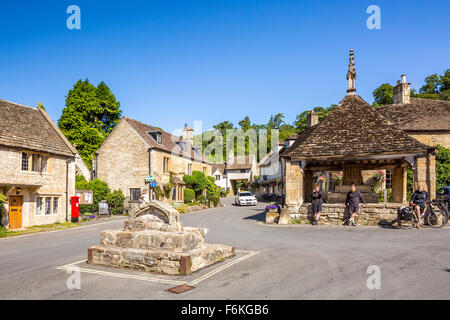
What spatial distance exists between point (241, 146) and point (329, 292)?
75.7m

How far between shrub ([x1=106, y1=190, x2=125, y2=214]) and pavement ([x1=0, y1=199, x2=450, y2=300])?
61.0 feet

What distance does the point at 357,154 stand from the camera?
51.8 ft

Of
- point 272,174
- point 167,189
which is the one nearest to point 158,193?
point 167,189

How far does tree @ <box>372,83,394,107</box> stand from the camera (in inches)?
1788

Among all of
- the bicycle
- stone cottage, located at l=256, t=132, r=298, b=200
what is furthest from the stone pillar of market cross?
stone cottage, located at l=256, t=132, r=298, b=200

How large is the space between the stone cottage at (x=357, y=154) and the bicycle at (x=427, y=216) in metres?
0.86

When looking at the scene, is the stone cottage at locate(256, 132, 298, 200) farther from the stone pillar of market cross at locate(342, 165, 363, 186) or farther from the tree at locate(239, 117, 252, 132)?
the tree at locate(239, 117, 252, 132)

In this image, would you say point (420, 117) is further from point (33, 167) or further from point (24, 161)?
point (24, 161)

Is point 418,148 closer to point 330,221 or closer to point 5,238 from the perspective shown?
point 330,221

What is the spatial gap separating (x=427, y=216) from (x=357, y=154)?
389 centimetres

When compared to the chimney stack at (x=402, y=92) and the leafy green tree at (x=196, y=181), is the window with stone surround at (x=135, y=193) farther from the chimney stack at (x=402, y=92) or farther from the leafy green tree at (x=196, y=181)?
the chimney stack at (x=402, y=92)

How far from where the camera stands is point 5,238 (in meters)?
16.1

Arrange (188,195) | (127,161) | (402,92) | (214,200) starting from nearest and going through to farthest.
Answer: (402,92), (127,161), (188,195), (214,200)

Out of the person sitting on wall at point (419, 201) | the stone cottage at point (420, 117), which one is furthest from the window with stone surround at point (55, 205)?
the stone cottage at point (420, 117)
